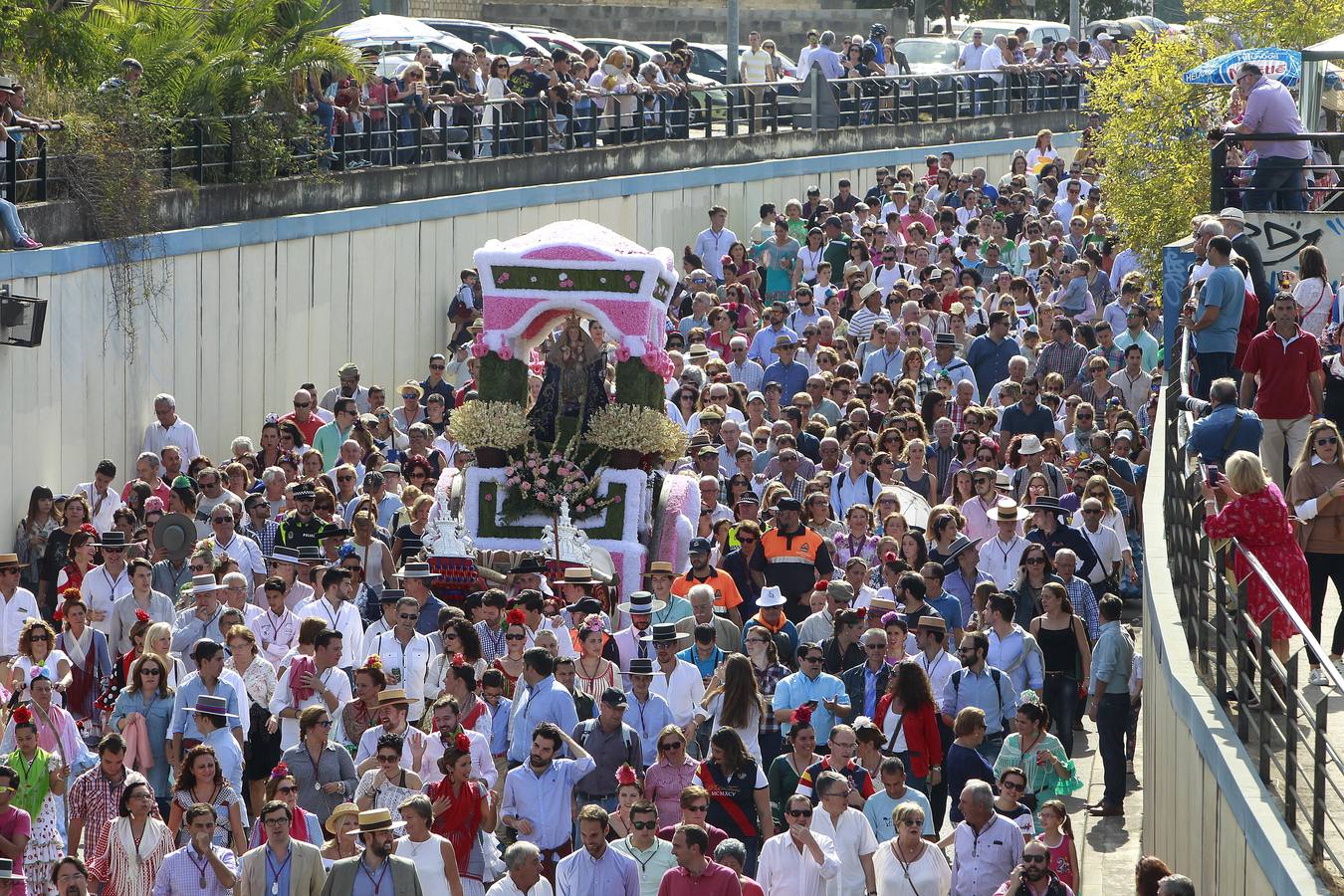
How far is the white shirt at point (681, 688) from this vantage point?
14.6 m

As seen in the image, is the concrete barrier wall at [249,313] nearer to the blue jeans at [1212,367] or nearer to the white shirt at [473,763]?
the white shirt at [473,763]

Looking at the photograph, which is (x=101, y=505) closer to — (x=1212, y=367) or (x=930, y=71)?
(x=1212, y=367)

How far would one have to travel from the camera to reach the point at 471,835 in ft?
43.1

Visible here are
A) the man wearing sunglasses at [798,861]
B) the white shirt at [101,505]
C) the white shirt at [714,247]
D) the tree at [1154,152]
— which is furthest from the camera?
the white shirt at [714,247]

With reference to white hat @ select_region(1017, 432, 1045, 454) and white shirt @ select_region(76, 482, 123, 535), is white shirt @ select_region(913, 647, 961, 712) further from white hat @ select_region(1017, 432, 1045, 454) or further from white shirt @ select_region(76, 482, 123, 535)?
white shirt @ select_region(76, 482, 123, 535)

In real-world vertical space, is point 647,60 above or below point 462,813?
above

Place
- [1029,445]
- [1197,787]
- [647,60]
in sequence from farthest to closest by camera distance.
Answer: [647,60]
[1029,445]
[1197,787]

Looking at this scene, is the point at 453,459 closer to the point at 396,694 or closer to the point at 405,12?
the point at 396,694

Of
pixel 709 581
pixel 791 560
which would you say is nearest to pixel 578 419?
pixel 791 560

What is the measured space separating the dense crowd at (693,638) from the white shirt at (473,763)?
0.02 m

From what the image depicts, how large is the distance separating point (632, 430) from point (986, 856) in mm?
7244

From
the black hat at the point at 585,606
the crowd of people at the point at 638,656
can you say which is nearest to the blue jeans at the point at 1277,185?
the crowd of people at the point at 638,656

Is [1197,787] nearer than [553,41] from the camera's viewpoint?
Yes

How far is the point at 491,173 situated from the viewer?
2962 centimetres
